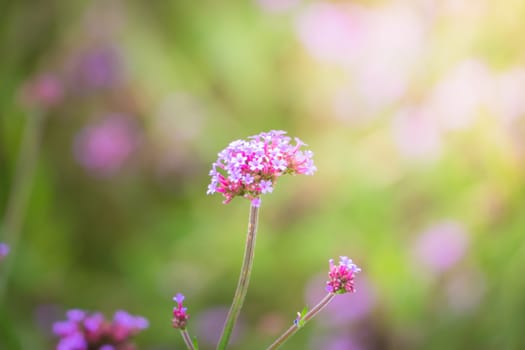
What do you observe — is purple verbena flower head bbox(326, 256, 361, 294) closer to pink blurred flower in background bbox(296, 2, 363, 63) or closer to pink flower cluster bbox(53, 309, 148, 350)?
pink flower cluster bbox(53, 309, 148, 350)

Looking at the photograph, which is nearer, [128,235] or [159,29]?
[128,235]

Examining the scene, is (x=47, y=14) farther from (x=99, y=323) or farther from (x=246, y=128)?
(x=99, y=323)

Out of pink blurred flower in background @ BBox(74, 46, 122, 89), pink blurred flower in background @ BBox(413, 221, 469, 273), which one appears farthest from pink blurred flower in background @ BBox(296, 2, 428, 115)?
pink blurred flower in background @ BBox(74, 46, 122, 89)

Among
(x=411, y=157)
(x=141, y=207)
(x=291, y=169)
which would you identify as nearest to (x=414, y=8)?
(x=411, y=157)

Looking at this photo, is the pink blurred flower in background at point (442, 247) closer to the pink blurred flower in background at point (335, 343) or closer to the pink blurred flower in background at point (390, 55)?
the pink blurred flower in background at point (335, 343)

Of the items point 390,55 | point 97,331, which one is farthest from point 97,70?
point 97,331
